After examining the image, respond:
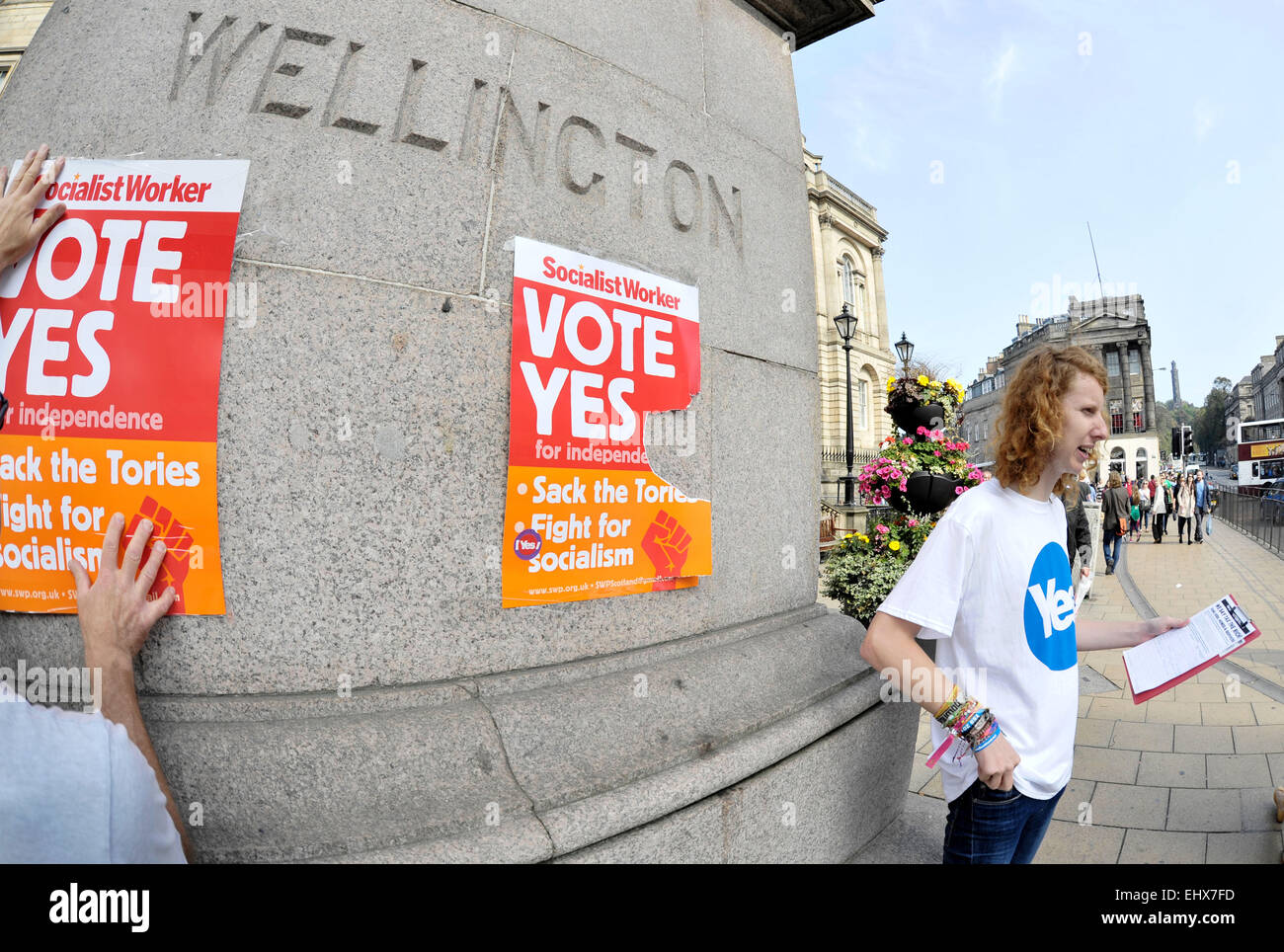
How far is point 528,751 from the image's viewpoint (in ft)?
6.38

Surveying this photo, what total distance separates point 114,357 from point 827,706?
2.52m

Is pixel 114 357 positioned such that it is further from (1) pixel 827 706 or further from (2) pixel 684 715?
(1) pixel 827 706

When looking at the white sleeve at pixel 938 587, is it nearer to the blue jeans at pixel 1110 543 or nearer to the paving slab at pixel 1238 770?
the paving slab at pixel 1238 770

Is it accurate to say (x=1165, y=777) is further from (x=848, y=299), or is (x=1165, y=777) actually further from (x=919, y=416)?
(x=848, y=299)

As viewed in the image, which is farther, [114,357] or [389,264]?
[389,264]

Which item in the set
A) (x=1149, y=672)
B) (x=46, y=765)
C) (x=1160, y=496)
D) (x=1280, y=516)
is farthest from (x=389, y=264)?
(x=1160, y=496)

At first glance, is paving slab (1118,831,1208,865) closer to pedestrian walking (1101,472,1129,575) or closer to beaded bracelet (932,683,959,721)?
beaded bracelet (932,683,959,721)

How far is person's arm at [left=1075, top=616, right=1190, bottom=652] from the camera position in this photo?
7.24ft

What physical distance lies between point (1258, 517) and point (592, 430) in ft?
76.7

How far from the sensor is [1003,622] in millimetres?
1900

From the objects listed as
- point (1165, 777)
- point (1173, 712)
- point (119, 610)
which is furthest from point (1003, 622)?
point (1173, 712)

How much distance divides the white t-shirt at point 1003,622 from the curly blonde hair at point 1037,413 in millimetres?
133

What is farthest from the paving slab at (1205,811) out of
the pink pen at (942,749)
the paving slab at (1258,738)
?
the pink pen at (942,749)
